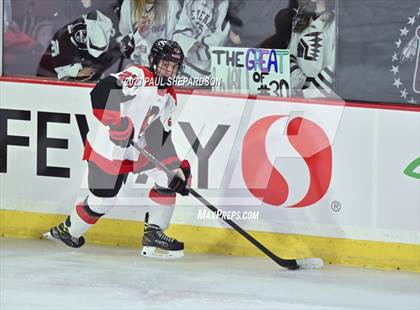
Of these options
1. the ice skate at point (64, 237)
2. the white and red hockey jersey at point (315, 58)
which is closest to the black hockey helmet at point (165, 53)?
the white and red hockey jersey at point (315, 58)

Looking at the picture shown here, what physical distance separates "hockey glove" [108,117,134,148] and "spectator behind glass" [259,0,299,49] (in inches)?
35.8

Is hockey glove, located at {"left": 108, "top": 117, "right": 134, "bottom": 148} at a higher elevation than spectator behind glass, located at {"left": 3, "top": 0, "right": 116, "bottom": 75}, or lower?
lower

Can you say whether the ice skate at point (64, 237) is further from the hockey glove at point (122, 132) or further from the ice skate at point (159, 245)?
the hockey glove at point (122, 132)

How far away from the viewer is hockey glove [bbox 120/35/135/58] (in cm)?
684

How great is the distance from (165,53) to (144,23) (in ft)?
1.92

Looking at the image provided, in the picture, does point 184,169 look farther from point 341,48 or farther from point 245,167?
point 341,48

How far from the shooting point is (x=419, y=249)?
20.1 ft

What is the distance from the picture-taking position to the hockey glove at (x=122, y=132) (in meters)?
6.14

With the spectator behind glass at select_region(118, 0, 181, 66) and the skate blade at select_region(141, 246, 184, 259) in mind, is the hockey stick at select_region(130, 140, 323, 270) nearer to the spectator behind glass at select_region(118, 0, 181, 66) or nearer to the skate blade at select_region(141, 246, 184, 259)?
the skate blade at select_region(141, 246, 184, 259)

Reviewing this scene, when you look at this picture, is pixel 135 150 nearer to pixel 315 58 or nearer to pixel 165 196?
pixel 165 196

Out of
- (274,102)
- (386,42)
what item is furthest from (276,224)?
(386,42)

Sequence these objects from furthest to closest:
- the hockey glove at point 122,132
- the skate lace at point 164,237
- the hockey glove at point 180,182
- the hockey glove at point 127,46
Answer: the hockey glove at point 127,46
the skate lace at point 164,237
the hockey glove at point 180,182
the hockey glove at point 122,132

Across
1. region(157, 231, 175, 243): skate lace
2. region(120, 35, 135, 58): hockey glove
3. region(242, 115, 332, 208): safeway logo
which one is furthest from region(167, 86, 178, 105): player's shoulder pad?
region(157, 231, 175, 243): skate lace

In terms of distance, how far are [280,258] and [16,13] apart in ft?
6.75
